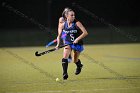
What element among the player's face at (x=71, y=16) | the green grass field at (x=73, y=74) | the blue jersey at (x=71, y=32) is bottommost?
the green grass field at (x=73, y=74)

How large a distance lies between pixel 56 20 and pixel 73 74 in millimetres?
9627


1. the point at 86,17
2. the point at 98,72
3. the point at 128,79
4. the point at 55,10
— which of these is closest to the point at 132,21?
the point at 86,17

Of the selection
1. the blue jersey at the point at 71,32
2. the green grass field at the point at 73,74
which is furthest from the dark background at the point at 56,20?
the blue jersey at the point at 71,32

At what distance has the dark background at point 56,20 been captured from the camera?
67.7 feet

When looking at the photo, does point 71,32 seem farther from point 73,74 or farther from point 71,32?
point 73,74

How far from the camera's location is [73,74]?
11.6 m

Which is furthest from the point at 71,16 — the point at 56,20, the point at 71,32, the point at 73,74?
the point at 56,20

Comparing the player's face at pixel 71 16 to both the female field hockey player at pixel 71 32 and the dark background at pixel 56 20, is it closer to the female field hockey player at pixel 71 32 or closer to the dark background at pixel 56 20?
the female field hockey player at pixel 71 32

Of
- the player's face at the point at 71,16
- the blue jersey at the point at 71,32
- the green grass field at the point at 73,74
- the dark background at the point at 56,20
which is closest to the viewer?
the green grass field at the point at 73,74

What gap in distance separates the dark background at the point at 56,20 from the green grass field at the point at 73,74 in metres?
3.09

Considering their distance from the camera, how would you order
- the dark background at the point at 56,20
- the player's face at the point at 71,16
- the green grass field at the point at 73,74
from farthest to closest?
1. the dark background at the point at 56,20
2. the player's face at the point at 71,16
3. the green grass field at the point at 73,74

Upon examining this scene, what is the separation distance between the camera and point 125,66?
13.1 metres

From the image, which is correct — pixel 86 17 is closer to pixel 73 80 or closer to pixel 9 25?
pixel 9 25

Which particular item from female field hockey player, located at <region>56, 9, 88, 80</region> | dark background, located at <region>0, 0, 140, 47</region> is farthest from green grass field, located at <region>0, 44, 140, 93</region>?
dark background, located at <region>0, 0, 140, 47</region>
